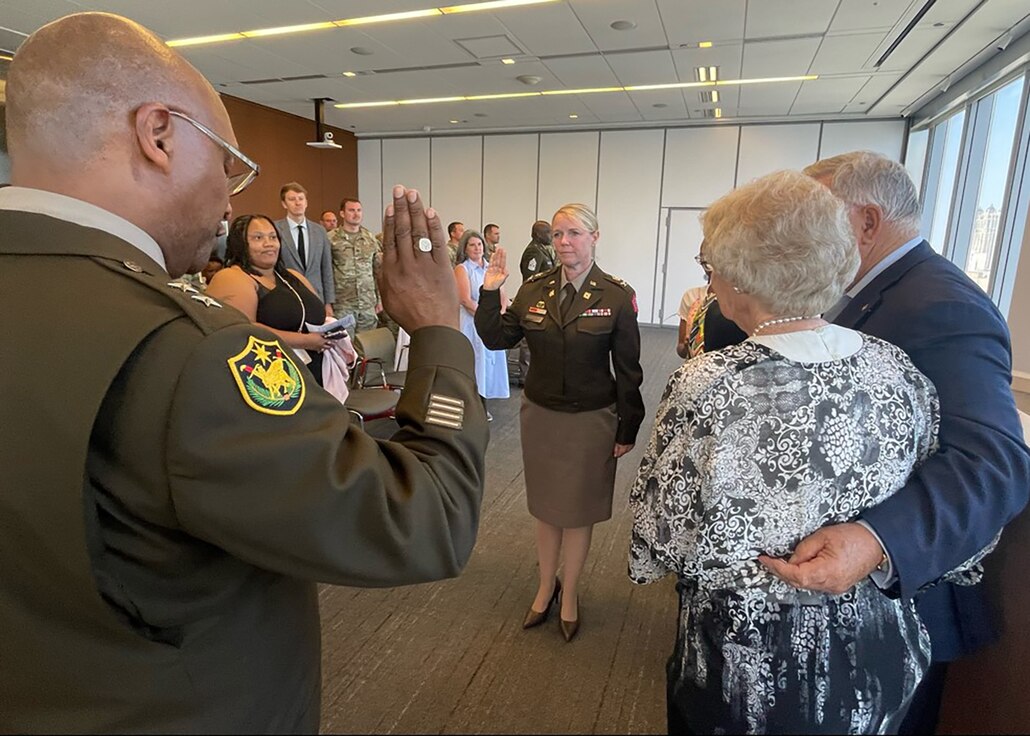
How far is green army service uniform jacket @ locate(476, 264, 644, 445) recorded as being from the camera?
238 cm

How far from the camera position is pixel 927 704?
1.46 metres

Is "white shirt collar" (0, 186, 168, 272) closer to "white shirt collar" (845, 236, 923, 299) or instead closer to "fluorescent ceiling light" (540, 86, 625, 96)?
"white shirt collar" (845, 236, 923, 299)

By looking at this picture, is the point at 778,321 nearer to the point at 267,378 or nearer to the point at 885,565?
the point at 885,565

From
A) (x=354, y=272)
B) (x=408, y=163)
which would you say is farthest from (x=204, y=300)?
(x=408, y=163)

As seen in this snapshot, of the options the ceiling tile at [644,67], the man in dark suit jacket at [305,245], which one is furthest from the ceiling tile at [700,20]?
the man in dark suit jacket at [305,245]

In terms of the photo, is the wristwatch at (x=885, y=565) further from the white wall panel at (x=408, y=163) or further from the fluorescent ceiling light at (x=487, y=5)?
the white wall panel at (x=408, y=163)

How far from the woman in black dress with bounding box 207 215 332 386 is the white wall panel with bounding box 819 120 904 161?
879 cm

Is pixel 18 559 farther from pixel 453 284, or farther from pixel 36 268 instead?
pixel 453 284

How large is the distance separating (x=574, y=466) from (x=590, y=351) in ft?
1.53

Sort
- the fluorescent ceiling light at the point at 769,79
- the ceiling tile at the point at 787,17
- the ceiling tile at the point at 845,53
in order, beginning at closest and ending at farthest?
the ceiling tile at the point at 787,17 → the ceiling tile at the point at 845,53 → the fluorescent ceiling light at the point at 769,79

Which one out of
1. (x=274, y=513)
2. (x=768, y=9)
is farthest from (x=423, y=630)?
(x=768, y=9)

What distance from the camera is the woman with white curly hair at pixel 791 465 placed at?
1.06 metres

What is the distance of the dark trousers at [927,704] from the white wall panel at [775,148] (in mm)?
9465

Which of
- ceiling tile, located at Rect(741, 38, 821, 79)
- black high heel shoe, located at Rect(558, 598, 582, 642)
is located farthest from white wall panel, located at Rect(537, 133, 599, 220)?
black high heel shoe, located at Rect(558, 598, 582, 642)
